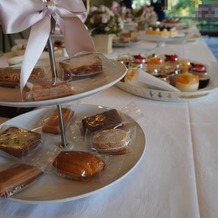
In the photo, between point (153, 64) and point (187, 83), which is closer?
point (187, 83)

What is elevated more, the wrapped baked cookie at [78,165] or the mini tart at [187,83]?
the mini tart at [187,83]

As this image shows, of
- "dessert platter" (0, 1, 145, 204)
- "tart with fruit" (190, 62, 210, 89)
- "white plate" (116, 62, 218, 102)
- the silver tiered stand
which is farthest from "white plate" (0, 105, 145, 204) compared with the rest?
"tart with fruit" (190, 62, 210, 89)

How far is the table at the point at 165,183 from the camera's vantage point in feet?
1.26

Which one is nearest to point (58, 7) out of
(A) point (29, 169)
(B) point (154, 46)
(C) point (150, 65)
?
(A) point (29, 169)

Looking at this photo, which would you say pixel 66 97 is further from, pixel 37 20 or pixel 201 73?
pixel 201 73

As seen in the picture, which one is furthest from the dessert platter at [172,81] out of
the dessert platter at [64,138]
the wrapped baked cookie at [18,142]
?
the wrapped baked cookie at [18,142]

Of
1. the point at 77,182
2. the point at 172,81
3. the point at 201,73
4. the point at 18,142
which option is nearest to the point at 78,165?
the point at 77,182

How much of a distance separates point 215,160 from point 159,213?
0.18 m

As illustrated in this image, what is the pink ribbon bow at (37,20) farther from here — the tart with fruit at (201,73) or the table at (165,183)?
the tart with fruit at (201,73)

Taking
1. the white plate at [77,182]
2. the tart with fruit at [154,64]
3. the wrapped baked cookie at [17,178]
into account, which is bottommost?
the white plate at [77,182]

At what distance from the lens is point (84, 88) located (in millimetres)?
398

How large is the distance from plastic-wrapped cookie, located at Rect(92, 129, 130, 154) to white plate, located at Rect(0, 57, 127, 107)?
0.11 meters

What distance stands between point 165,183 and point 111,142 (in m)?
0.11

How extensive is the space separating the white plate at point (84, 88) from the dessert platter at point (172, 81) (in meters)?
0.31
